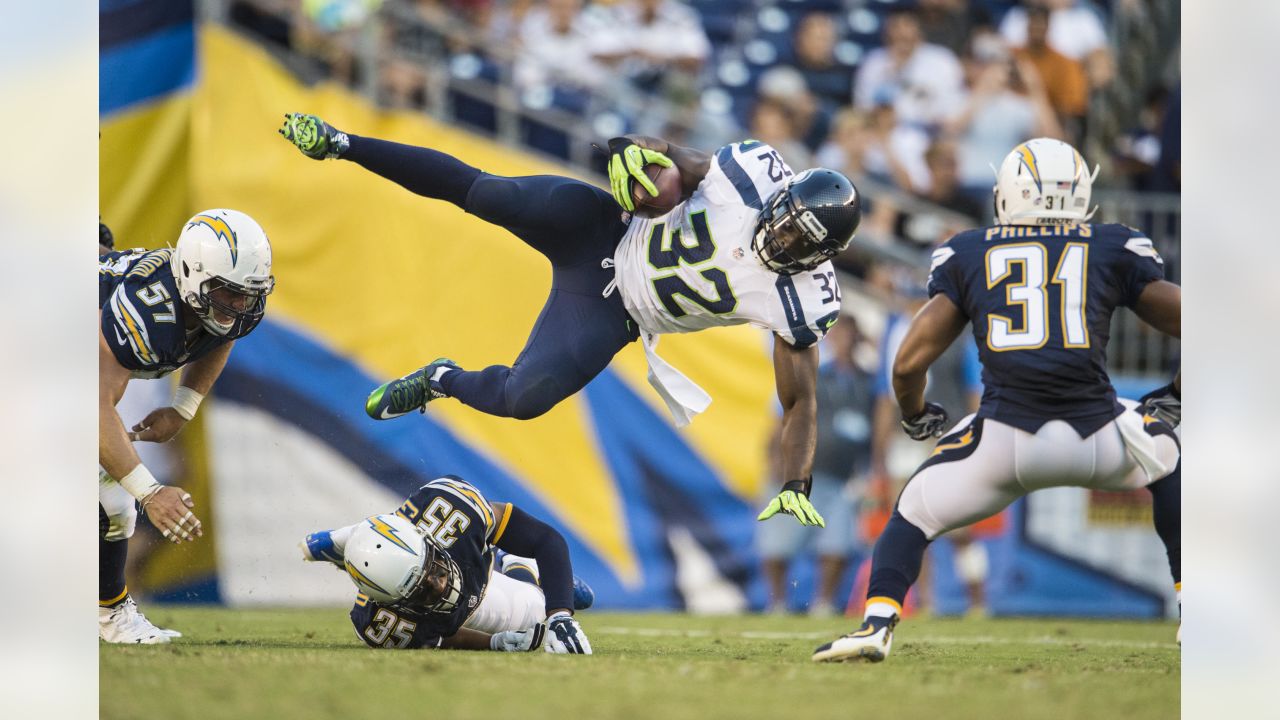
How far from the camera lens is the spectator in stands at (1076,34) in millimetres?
8477

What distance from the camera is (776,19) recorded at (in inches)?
366

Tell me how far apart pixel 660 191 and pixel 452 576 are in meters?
1.35

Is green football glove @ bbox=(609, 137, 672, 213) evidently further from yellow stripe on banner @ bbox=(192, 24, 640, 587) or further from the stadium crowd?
the stadium crowd

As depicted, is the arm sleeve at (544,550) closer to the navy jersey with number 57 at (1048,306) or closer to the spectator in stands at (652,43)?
the navy jersey with number 57 at (1048,306)

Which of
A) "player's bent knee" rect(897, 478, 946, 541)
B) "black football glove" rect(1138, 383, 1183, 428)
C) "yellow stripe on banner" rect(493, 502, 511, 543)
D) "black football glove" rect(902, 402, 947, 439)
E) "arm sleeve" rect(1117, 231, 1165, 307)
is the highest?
"arm sleeve" rect(1117, 231, 1165, 307)

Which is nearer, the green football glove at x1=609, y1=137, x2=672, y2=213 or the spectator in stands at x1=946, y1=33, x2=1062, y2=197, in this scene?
the green football glove at x1=609, y1=137, x2=672, y2=213

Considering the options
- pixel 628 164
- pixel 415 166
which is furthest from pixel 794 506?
pixel 415 166

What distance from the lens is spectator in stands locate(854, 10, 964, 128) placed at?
8.27 metres

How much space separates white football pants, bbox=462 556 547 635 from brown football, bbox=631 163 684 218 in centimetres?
130

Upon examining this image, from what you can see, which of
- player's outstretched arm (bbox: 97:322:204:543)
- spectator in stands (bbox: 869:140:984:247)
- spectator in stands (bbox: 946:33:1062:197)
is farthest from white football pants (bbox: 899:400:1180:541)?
spectator in stands (bbox: 946:33:1062:197)

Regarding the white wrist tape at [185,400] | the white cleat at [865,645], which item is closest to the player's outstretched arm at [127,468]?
the white wrist tape at [185,400]

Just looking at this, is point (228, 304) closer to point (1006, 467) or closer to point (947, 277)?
point (947, 277)
